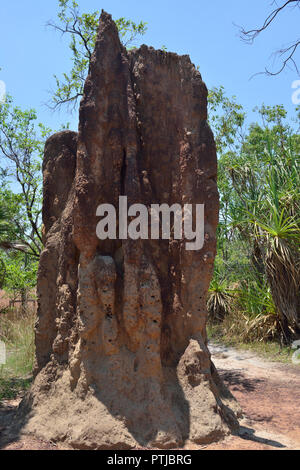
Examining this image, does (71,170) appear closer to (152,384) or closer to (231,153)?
(152,384)

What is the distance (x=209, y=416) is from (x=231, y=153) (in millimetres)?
11418

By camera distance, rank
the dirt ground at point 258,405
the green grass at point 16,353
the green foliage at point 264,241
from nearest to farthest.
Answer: the dirt ground at point 258,405 → the green grass at point 16,353 → the green foliage at point 264,241

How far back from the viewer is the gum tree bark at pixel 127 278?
12.3ft

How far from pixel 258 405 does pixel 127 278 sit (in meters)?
2.70

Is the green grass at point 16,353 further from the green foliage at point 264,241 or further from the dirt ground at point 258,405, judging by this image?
the green foliage at point 264,241

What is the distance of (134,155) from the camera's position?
4.27 meters

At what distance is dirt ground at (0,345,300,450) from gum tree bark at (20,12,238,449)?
0.19 meters

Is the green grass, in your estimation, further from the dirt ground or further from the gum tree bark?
the gum tree bark

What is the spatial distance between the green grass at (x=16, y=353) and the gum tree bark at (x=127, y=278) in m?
1.78

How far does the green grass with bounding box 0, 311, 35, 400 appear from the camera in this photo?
5859 millimetres

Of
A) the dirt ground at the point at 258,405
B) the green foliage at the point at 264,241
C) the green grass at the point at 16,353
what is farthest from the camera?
the green foliage at the point at 264,241

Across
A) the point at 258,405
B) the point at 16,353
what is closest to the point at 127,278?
the point at 258,405

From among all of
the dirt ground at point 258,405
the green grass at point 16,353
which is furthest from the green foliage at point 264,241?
the green grass at point 16,353

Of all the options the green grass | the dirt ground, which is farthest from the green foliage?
the green grass
